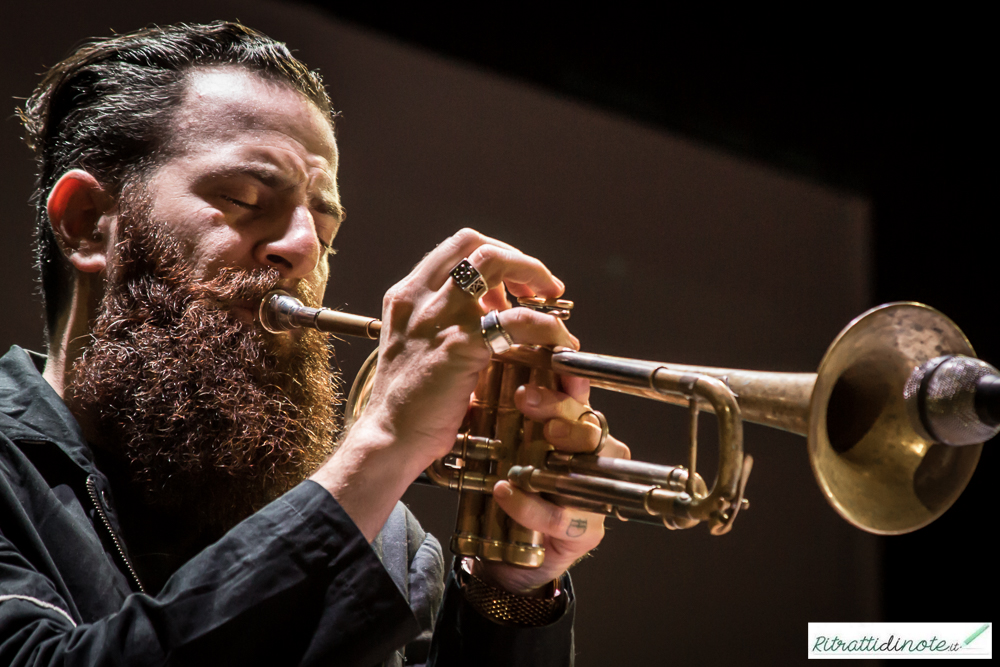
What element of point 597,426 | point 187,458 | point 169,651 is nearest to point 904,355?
point 597,426

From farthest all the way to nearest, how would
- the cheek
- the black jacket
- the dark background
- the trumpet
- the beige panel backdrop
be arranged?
the dark background → the beige panel backdrop → the cheek → the trumpet → the black jacket

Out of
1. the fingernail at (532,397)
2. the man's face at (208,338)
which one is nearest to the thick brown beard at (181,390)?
the man's face at (208,338)

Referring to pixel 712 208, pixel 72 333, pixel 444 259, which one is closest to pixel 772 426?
pixel 444 259

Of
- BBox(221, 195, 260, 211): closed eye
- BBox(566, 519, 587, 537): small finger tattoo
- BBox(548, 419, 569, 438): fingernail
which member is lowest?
BBox(566, 519, 587, 537): small finger tattoo

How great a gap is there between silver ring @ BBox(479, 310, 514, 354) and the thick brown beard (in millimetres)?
517

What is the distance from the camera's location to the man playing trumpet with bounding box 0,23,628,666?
1011mm

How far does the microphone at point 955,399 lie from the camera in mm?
1029

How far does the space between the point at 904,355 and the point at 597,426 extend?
1.44 ft

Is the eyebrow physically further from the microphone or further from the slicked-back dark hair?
the microphone

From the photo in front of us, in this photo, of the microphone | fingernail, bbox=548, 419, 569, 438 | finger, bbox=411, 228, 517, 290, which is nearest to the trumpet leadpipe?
finger, bbox=411, 228, 517, 290

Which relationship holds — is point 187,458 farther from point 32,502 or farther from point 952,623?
point 952,623

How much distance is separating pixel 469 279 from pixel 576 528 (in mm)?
413

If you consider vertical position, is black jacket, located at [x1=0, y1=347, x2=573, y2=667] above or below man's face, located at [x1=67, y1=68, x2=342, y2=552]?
below

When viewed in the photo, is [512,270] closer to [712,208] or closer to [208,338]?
[208,338]
